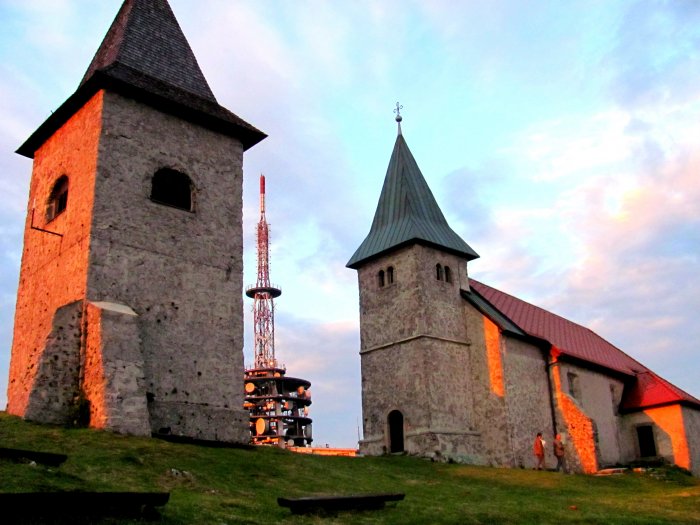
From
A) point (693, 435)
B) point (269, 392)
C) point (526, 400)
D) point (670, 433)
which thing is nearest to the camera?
point (526, 400)

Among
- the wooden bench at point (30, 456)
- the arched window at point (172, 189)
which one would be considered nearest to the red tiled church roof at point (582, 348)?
the arched window at point (172, 189)

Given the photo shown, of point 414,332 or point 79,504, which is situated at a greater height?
point 414,332

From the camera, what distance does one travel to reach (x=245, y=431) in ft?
67.7

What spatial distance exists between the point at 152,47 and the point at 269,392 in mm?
33449

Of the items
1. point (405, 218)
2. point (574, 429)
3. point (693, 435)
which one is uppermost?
point (405, 218)

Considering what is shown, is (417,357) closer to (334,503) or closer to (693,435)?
(693,435)

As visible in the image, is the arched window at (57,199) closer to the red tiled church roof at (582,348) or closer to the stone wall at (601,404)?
the red tiled church roof at (582,348)

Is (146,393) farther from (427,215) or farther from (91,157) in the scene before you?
(427,215)

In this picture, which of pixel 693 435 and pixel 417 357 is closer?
pixel 417 357

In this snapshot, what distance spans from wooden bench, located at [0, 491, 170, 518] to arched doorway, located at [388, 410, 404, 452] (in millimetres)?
20021

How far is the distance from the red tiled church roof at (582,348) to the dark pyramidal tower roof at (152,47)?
1569 cm

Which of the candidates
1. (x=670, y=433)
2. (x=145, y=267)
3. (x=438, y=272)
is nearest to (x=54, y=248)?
(x=145, y=267)

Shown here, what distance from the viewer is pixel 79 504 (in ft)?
28.3

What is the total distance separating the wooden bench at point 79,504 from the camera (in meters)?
8.13
